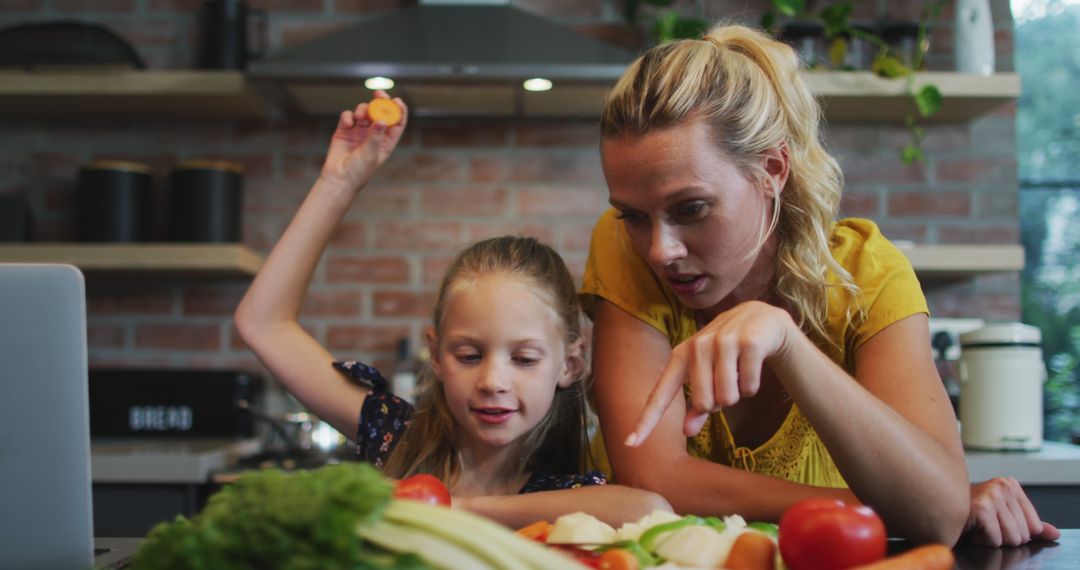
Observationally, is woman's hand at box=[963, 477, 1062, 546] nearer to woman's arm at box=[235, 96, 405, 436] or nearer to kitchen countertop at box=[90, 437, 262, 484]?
woman's arm at box=[235, 96, 405, 436]

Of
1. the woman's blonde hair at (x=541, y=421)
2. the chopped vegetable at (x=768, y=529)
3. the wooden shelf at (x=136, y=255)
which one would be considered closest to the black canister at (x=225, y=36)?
the wooden shelf at (x=136, y=255)

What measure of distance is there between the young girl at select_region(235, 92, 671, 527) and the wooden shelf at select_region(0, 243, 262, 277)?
3.67ft

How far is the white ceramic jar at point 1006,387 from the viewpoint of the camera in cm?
214

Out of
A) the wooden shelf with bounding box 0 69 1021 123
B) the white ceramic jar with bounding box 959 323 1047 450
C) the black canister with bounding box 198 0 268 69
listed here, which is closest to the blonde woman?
the white ceramic jar with bounding box 959 323 1047 450

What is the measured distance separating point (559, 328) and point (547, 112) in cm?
150

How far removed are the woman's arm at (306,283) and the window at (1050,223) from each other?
2.23 m

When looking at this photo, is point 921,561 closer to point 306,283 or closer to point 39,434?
point 39,434

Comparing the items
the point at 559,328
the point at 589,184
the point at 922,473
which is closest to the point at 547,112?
the point at 589,184

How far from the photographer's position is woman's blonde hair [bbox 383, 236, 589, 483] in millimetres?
1303

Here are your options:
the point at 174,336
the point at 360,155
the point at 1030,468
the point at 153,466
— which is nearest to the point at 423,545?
the point at 360,155

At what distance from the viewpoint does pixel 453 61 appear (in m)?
2.32

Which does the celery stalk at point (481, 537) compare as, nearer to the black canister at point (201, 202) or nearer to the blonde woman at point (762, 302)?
the blonde woman at point (762, 302)

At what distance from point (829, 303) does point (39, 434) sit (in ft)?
2.84

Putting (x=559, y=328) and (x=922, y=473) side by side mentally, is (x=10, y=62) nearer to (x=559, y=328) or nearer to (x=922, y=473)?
(x=559, y=328)
